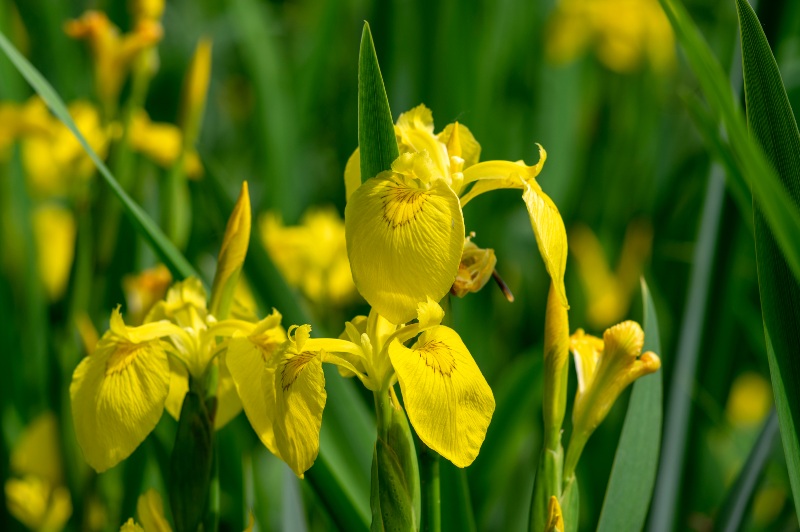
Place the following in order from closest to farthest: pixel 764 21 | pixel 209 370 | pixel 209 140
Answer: pixel 209 370
pixel 764 21
pixel 209 140

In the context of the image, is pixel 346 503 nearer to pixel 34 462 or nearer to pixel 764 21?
pixel 34 462

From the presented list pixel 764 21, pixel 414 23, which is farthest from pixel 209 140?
pixel 764 21

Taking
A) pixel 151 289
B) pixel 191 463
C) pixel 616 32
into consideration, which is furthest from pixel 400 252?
pixel 616 32

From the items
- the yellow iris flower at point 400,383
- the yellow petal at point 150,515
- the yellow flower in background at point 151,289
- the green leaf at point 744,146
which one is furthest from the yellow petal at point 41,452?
the green leaf at point 744,146

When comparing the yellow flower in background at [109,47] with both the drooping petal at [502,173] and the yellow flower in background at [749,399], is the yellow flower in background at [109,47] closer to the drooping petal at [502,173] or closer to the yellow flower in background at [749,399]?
the drooping petal at [502,173]

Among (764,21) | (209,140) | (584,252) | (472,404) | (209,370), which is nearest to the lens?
(472,404)

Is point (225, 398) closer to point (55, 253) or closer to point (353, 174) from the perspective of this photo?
point (353, 174)

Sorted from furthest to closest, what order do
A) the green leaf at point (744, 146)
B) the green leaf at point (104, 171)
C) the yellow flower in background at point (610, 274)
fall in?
the yellow flower in background at point (610, 274), the green leaf at point (104, 171), the green leaf at point (744, 146)
